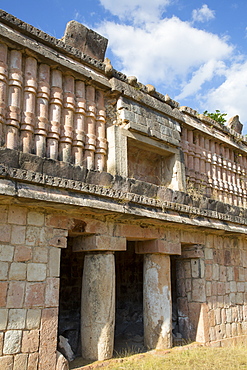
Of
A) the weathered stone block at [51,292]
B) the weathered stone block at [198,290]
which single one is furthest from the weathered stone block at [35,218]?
the weathered stone block at [198,290]

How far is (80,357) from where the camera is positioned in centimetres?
633

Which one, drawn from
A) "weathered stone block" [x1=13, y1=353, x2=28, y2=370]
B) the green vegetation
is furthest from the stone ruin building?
the green vegetation

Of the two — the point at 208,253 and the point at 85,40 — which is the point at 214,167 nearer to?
the point at 208,253

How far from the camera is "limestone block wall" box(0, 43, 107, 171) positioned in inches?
221

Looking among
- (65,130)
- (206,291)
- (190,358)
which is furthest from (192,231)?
(65,130)

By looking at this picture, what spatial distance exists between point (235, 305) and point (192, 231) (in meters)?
2.51

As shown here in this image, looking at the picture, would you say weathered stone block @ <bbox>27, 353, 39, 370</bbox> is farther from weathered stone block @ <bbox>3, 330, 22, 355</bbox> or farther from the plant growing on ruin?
the plant growing on ruin

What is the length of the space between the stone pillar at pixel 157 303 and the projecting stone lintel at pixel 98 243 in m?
1.28

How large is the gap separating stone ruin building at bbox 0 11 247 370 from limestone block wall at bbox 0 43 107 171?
22 mm

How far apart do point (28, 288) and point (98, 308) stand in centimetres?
155

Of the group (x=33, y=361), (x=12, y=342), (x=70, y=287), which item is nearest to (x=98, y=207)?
(x=12, y=342)

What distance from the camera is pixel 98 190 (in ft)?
18.9

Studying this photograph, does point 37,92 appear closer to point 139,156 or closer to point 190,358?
point 139,156

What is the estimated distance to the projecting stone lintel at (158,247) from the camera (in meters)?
7.41
